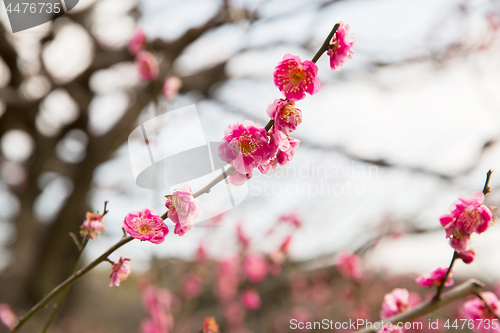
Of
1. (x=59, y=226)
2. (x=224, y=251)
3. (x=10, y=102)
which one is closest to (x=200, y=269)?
(x=224, y=251)

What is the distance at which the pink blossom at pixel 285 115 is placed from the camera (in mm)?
675

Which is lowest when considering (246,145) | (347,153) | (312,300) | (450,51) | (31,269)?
(312,300)

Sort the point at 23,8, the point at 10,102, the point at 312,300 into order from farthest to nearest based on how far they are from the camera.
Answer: the point at 312,300 < the point at 10,102 < the point at 23,8

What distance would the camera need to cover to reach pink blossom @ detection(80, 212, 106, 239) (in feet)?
2.48

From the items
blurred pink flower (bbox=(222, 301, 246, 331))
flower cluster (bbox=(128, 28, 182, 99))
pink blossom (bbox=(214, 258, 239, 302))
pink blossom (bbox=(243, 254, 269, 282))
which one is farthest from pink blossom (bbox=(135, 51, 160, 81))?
blurred pink flower (bbox=(222, 301, 246, 331))

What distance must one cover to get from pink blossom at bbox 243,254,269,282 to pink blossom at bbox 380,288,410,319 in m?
2.78

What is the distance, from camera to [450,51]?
2863mm

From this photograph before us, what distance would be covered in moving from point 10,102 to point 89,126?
0.78 meters

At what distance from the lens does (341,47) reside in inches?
30.0

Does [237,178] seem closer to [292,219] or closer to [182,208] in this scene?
[182,208]

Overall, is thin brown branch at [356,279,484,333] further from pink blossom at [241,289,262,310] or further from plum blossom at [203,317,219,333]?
pink blossom at [241,289,262,310]

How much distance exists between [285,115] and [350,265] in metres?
2.52

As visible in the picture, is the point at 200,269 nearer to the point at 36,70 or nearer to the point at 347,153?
the point at 347,153

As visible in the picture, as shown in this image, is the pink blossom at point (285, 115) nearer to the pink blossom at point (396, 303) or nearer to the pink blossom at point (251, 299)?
the pink blossom at point (396, 303)
